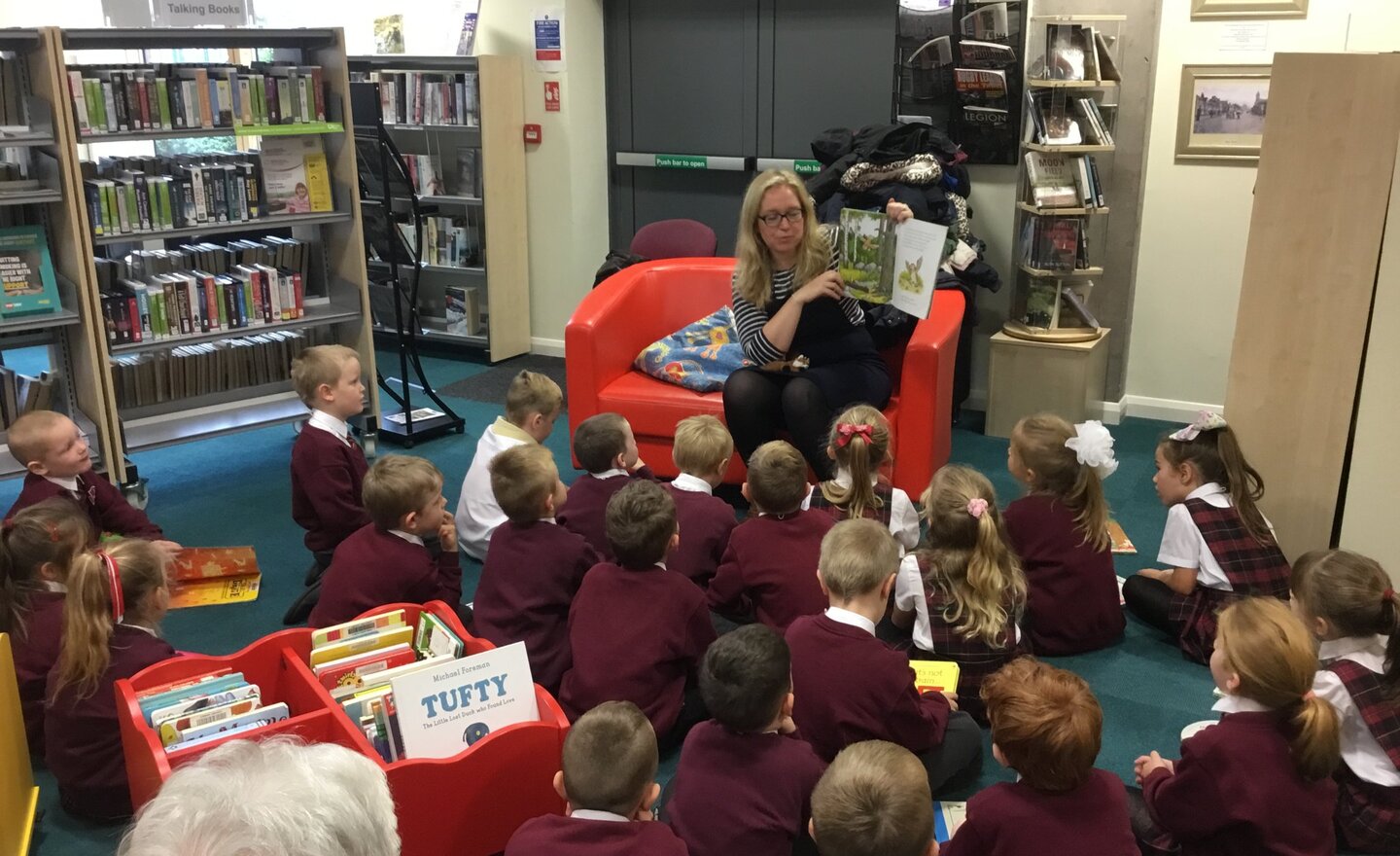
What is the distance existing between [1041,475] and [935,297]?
149cm

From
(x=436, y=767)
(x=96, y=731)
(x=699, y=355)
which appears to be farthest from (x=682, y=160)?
Result: (x=436, y=767)

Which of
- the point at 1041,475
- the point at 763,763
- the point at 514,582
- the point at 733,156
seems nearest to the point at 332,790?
→ the point at 763,763

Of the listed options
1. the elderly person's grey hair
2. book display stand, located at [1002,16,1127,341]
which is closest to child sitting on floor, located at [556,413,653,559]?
the elderly person's grey hair

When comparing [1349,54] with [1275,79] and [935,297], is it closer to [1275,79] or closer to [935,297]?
[1275,79]

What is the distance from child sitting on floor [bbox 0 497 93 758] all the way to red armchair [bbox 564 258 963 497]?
Answer: 201 cm

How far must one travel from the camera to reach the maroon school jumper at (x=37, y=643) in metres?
2.70

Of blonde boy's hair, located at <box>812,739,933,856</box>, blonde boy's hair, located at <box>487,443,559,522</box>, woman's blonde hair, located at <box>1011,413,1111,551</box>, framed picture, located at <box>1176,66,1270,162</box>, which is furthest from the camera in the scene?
framed picture, located at <box>1176,66,1270,162</box>

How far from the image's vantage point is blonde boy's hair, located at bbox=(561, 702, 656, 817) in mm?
1929

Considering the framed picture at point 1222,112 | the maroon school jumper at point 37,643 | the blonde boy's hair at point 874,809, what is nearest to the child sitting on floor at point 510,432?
the maroon school jumper at point 37,643

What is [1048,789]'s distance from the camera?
202 cm

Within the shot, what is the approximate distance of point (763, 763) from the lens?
7.13ft

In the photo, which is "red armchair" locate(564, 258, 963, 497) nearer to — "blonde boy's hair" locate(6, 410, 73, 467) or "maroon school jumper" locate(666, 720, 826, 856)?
"blonde boy's hair" locate(6, 410, 73, 467)

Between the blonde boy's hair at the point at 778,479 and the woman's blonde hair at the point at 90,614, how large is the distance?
1453mm

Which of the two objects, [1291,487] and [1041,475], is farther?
[1291,487]
